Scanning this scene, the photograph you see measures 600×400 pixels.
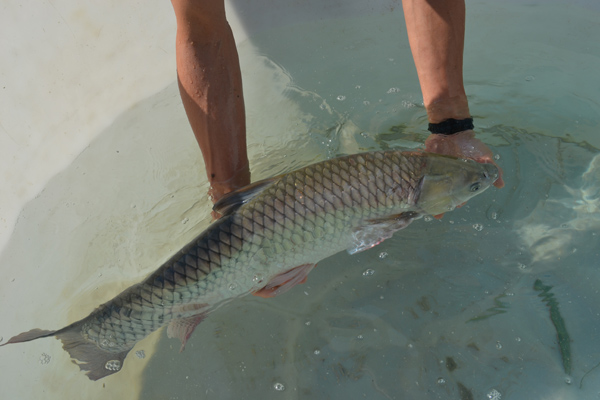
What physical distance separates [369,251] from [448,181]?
2.03 ft

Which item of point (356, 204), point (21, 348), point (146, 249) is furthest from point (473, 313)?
point (21, 348)

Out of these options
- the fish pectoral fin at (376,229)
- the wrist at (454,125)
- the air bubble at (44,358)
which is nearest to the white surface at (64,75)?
the air bubble at (44,358)

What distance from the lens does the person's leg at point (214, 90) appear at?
5.39 ft

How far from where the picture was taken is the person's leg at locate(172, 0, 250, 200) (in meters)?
1.64

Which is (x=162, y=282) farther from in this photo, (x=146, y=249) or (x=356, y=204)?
(x=146, y=249)

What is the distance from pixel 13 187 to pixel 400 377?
193 centimetres

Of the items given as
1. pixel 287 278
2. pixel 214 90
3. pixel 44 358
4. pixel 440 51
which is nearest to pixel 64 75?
pixel 214 90

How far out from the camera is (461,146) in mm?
1775

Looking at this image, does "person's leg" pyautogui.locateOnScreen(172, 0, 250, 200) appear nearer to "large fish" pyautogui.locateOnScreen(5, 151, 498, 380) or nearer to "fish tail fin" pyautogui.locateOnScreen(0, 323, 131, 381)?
"large fish" pyautogui.locateOnScreen(5, 151, 498, 380)

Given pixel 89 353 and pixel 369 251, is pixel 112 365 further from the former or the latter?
pixel 369 251

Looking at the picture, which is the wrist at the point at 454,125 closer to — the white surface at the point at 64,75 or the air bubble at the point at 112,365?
the air bubble at the point at 112,365

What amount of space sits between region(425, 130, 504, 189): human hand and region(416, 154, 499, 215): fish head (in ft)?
0.81

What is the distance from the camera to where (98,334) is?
141 cm

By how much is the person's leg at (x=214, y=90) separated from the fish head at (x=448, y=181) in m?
0.67
